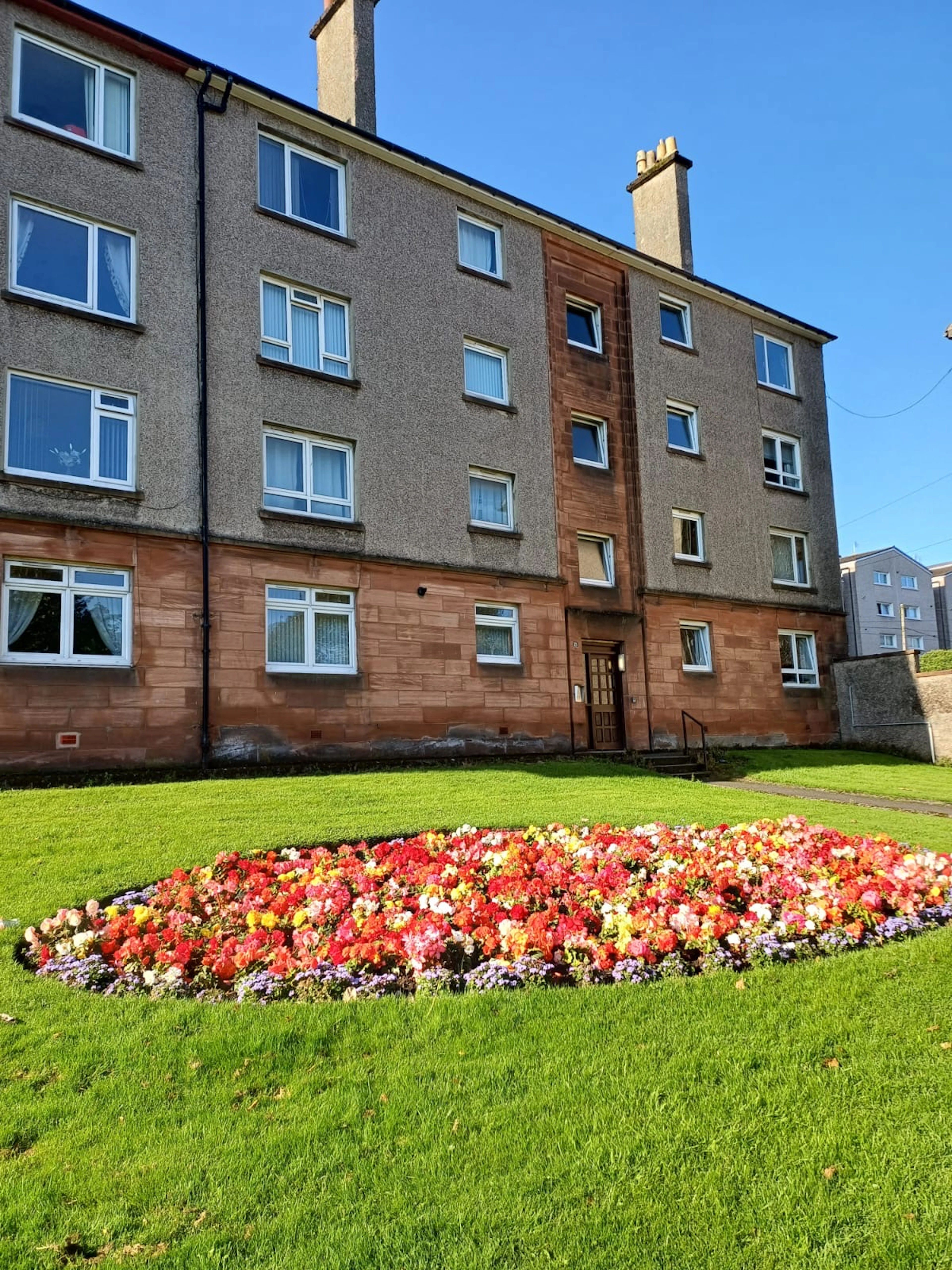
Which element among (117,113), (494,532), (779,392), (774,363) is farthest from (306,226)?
(774,363)

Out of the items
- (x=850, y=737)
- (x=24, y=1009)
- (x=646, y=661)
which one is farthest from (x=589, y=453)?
(x=24, y=1009)

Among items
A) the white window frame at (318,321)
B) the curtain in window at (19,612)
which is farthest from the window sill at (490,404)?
the curtain in window at (19,612)

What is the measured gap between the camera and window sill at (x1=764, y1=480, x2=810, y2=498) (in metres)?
25.2

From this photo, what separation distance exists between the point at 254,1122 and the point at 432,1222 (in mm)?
965

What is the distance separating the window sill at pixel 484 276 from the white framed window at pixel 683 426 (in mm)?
5639

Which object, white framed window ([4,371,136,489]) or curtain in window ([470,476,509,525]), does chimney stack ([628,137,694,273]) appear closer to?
curtain in window ([470,476,509,525])

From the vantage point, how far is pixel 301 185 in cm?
1755

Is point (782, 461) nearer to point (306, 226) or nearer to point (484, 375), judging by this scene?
point (484, 375)

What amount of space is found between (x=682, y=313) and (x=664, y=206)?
386cm

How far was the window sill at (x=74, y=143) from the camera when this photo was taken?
14.1m

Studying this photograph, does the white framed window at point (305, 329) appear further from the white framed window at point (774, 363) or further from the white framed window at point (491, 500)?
the white framed window at point (774, 363)

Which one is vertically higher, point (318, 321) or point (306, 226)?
point (306, 226)

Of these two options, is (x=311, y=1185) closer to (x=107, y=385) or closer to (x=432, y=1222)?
(x=432, y=1222)

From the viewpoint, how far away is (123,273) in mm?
15016
